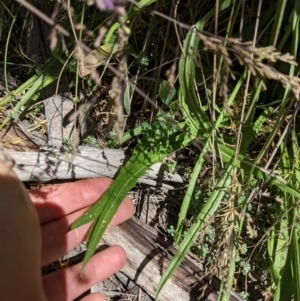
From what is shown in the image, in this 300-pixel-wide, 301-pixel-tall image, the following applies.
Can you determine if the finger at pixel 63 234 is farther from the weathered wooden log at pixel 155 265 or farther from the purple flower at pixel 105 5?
the purple flower at pixel 105 5

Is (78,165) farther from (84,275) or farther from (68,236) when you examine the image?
(84,275)

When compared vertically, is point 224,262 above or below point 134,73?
below

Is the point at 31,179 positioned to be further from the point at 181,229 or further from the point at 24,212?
the point at 181,229

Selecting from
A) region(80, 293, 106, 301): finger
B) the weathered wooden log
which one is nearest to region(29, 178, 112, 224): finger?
the weathered wooden log

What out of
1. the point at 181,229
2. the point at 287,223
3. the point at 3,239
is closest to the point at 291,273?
the point at 287,223

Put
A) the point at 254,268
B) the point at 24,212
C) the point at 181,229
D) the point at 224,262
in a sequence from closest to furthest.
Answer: the point at 24,212 < the point at 224,262 < the point at 181,229 < the point at 254,268

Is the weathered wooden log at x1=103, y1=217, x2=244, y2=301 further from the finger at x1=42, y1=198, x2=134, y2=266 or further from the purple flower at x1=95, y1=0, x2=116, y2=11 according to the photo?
the purple flower at x1=95, y1=0, x2=116, y2=11
